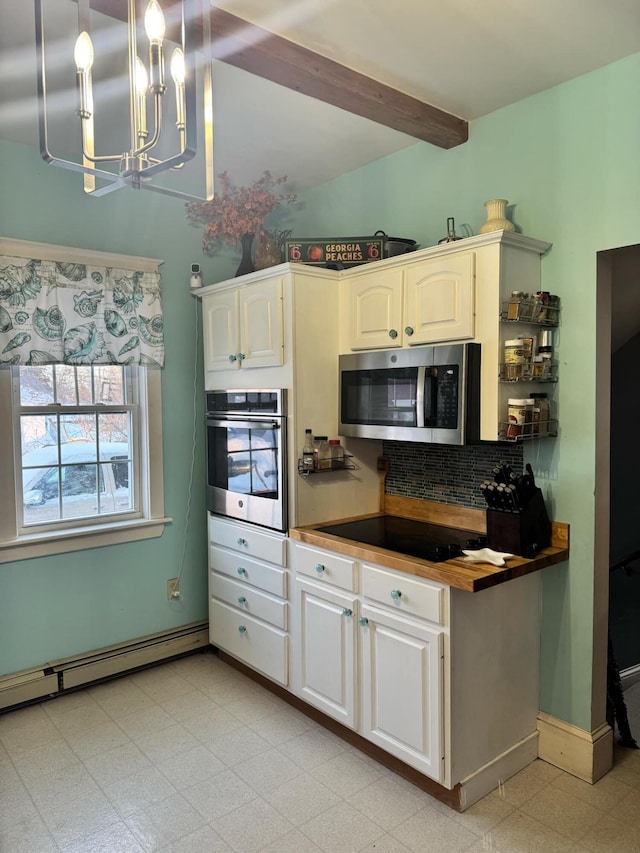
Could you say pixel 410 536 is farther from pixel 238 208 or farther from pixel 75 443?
pixel 238 208

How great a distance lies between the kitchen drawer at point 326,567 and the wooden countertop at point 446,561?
0.04 meters

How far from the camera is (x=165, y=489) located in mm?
3377

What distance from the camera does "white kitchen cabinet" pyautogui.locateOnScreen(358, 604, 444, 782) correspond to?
2.16m

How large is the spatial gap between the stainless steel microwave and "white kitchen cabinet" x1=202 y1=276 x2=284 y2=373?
36 centimetres

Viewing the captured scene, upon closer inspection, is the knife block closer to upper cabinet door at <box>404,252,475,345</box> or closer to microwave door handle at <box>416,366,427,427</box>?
microwave door handle at <box>416,366,427,427</box>

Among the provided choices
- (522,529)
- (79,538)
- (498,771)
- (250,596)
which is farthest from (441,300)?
(79,538)

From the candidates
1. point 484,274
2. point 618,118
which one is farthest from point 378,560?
→ point 618,118

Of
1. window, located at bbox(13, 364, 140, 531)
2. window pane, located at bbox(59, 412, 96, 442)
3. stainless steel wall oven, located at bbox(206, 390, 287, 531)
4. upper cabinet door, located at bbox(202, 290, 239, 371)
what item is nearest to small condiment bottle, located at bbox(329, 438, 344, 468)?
stainless steel wall oven, located at bbox(206, 390, 287, 531)

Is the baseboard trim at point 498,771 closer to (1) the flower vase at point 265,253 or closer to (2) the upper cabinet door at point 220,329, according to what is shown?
(2) the upper cabinet door at point 220,329

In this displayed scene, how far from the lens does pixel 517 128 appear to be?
2.54 m

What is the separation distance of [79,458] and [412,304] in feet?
6.07

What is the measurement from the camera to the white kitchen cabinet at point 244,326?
9.34 ft

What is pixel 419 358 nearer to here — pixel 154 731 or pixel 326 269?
pixel 326 269

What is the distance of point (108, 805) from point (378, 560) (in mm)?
1330
